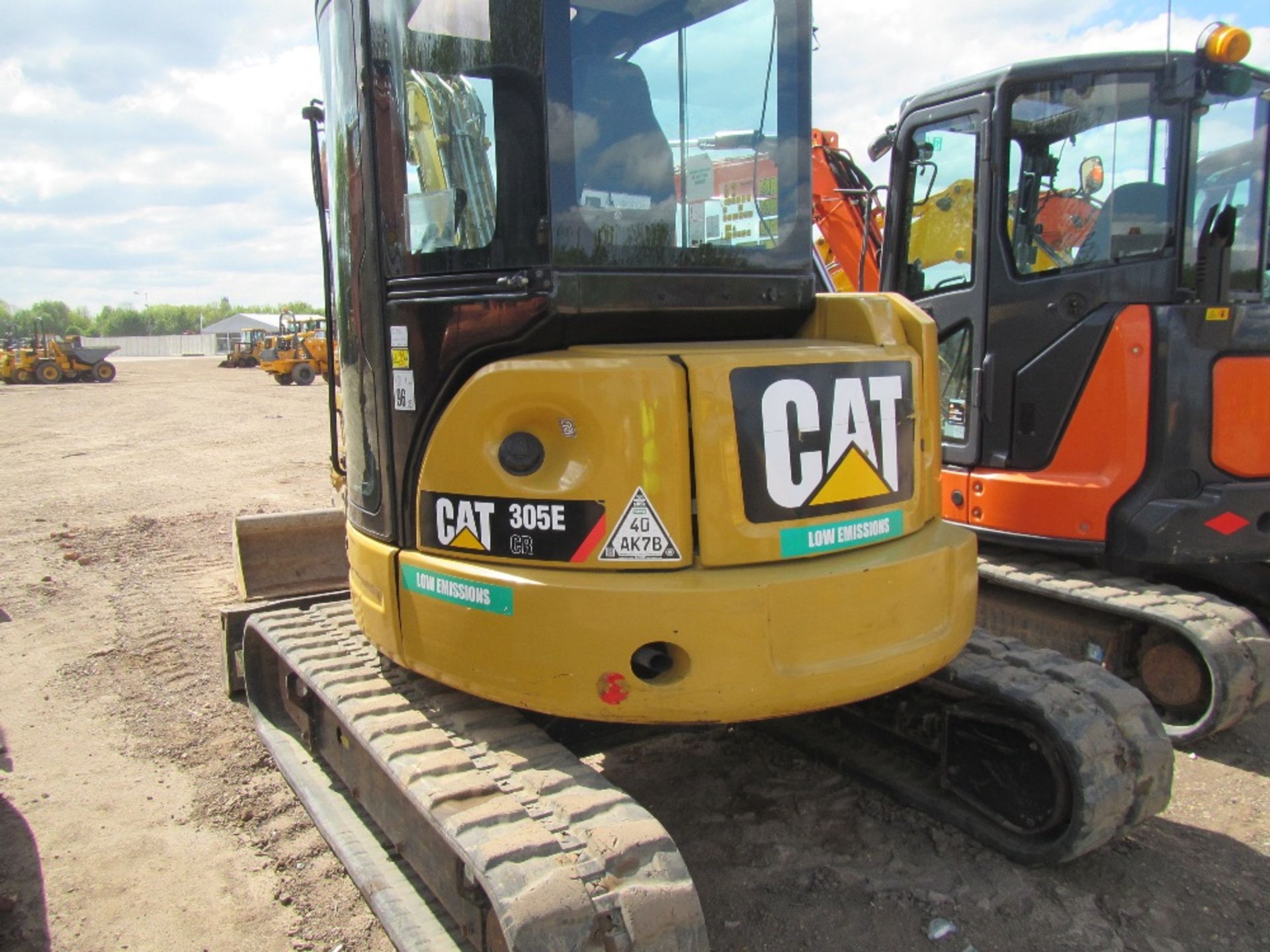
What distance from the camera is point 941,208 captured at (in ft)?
17.0

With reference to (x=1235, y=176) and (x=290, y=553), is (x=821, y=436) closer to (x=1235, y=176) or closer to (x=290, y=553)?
(x=1235, y=176)

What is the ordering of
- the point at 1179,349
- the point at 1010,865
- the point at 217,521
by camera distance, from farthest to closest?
the point at 217,521, the point at 1179,349, the point at 1010,865

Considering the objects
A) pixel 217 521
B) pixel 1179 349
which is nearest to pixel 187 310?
pixel 217 521

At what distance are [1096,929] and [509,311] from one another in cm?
247

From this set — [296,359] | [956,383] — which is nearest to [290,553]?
[956,383]

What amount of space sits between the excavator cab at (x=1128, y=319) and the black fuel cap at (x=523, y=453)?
9.64 feet

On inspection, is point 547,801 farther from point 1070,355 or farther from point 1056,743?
point 1070,355

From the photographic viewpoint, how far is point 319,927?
3061 millimetres

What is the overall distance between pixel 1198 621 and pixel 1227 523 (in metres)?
0.50

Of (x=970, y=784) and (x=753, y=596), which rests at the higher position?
(x=753, y=596)

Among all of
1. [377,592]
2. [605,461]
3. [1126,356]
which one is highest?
[1126,356]

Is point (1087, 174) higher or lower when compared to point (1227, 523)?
higher

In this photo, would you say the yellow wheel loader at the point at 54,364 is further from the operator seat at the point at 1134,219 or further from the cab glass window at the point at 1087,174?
the operator seat at the point at 1134,219

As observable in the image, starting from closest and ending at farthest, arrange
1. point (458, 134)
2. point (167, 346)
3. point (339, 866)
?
point (458, 134)
point (339, 866)
point (167, 346)
